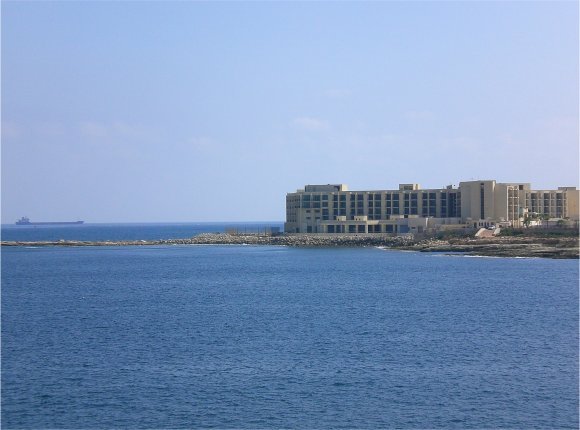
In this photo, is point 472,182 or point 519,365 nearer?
point 519,365

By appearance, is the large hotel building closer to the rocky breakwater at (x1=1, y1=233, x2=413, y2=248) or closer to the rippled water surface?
the rocky breakwater at (x1=1, y1=233, x2=413, y2=248)

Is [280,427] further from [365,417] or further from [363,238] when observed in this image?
[363,238]

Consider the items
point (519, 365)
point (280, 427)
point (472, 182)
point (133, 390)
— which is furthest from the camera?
point (472, 182)

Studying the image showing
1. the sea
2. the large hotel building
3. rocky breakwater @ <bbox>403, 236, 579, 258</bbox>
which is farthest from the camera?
the large hotel building

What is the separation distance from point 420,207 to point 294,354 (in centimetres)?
9548

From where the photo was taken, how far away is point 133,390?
1083 inches

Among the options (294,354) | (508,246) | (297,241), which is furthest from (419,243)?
(294,354)

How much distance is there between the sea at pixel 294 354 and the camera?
25.0 m

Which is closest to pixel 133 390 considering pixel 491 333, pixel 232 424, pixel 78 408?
pixel 78 408

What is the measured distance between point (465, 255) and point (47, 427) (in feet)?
243

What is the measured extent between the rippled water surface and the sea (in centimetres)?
8

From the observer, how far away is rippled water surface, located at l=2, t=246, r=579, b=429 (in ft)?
82.0

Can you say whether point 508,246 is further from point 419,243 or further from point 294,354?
point 294,354

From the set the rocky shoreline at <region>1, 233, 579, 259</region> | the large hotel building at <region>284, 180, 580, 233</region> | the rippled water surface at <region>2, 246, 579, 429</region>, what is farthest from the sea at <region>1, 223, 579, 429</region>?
the large hotel building at <region>284, 180, 580, 233</region>
